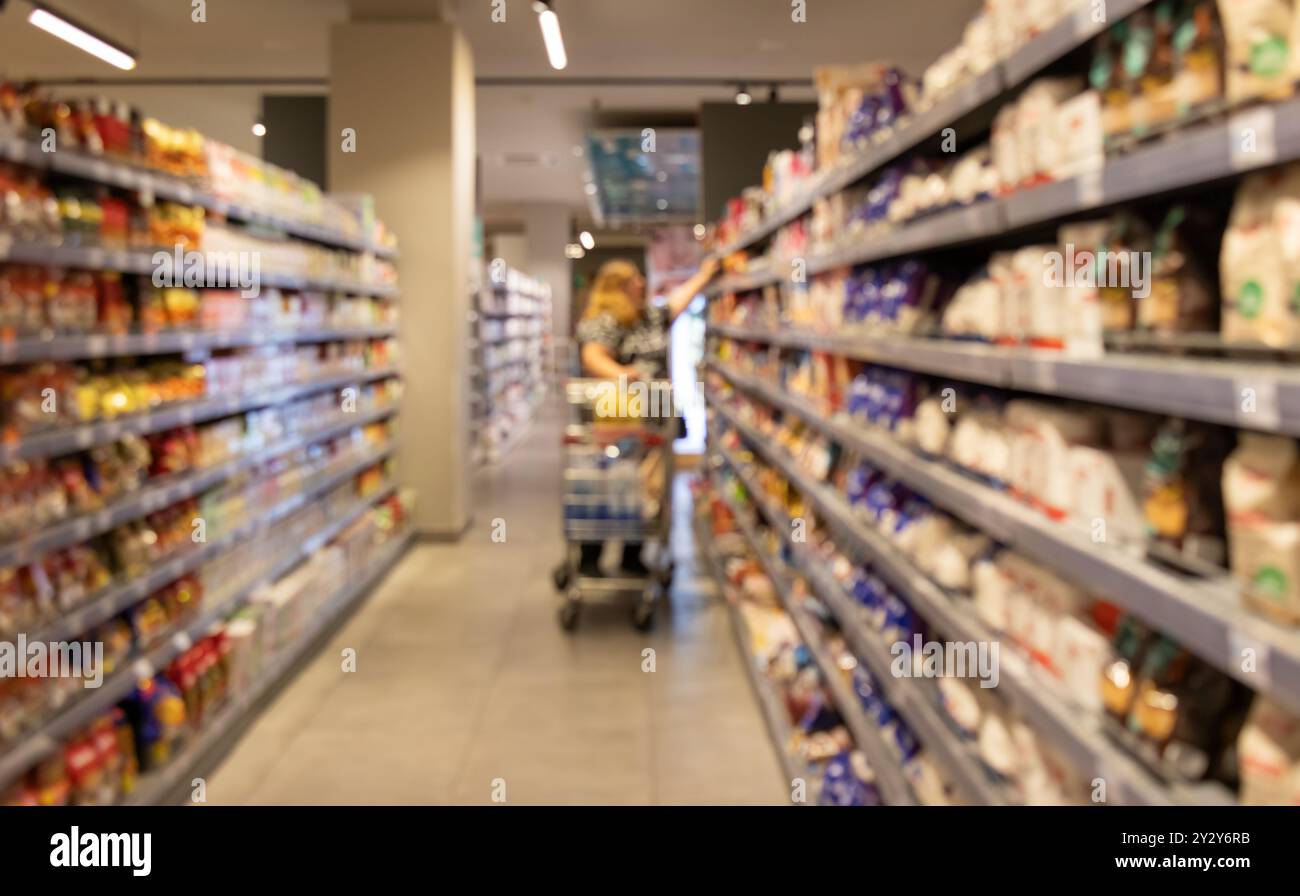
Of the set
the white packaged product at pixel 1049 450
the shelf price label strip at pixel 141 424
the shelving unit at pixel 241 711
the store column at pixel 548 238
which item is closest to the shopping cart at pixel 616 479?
the shelving unit at pixel 241 711

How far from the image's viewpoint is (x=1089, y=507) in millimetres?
1925

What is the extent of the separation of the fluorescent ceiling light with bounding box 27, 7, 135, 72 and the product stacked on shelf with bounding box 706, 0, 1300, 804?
6.47 meters

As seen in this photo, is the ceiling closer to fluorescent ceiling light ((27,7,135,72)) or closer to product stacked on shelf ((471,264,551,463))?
fluorescent ceiling light ((27,7,135,72))

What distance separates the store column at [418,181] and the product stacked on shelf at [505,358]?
239cm

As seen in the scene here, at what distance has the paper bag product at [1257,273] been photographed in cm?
Answer: 142

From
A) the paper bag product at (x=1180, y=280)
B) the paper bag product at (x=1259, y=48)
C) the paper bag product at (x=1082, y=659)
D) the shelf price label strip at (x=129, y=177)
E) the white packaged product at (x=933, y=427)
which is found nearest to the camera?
the paper bag product at (x=1259, y=48)

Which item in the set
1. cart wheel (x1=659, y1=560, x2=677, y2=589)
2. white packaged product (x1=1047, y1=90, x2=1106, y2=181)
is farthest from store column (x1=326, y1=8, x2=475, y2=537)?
white packaged product (x1=1047, y1=90, x2=1106, y2=181)

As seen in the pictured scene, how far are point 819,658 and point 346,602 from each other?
123 inches

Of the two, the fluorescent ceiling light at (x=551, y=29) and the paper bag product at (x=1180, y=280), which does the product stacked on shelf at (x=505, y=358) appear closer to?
the fluorescent ceiling light at (x=551, y=29)

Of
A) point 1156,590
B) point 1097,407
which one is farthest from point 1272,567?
point 1097,407

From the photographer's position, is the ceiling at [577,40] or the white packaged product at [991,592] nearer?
the white packaged product at [991,592]

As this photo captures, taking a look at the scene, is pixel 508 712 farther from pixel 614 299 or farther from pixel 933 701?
pixel 614 299

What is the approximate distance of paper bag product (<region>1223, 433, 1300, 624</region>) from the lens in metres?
1.38
